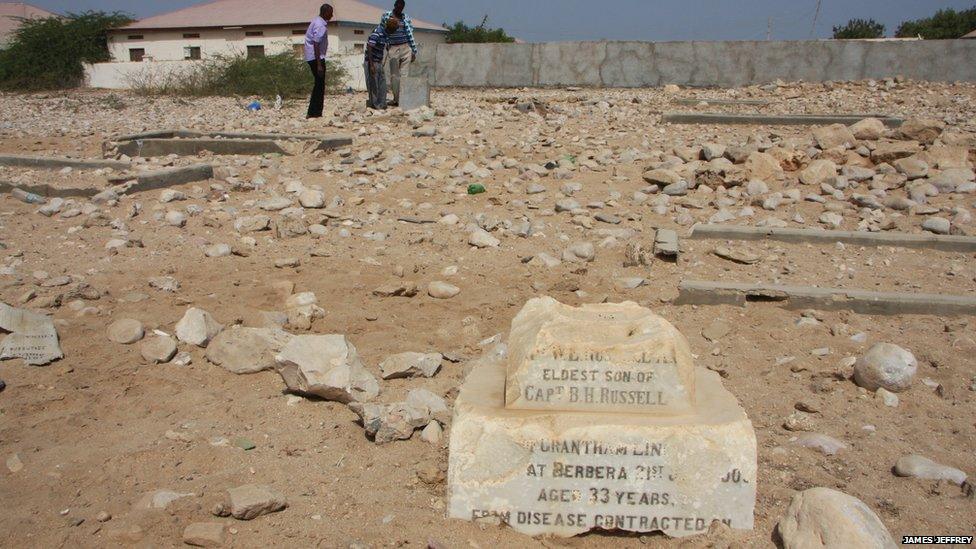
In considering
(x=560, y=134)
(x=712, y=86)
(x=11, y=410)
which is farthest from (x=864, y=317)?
(x=712, y=86)

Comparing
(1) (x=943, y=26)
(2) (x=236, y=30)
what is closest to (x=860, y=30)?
(1) (x=943, y=26)

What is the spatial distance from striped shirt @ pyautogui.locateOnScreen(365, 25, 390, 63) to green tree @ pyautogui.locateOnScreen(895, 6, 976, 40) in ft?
111

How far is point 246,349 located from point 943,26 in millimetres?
43785

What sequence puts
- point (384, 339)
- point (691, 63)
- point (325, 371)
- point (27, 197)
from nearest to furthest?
point (325, 371) → point (384, 339) → point (27, 197) → point (691, 63)

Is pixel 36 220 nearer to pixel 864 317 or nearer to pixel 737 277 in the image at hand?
pixel 737 277

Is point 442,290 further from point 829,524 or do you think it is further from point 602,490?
point 829,524

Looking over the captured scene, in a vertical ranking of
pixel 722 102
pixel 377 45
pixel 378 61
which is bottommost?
pixel 722 102

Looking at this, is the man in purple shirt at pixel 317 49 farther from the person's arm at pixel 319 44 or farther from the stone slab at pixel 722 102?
the stone slab at pixel 722 102

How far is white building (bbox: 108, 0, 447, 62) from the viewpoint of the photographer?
3222cm

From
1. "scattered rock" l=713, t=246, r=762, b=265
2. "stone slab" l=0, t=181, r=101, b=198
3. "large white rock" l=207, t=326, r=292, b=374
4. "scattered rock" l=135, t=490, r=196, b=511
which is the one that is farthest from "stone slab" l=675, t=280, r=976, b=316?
"stone slab" l=0, t=181, r=101, b=198

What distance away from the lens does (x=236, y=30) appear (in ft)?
110

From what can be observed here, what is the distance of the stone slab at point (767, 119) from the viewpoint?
9.30 metres

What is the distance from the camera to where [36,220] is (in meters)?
5.68

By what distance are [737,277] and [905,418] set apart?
1705 millimetres
